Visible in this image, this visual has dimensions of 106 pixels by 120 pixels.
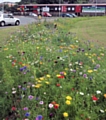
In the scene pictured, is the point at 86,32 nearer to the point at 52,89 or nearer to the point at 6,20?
the point at 52,89

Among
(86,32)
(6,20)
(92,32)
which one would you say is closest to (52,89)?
(86,32)

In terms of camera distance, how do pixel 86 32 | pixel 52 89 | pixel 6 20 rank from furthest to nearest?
pixel 6 20 → pixel 86 32 → pixel 52 89

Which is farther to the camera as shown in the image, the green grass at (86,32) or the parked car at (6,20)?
the parked car at (6,20)

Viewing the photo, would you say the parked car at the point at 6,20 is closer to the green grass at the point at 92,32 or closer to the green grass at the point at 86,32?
the green grass at the point at 86,32

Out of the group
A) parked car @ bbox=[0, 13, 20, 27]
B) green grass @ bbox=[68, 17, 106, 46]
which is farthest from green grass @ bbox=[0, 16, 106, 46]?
parked car @ bbox=[0, 13, 20, 27]

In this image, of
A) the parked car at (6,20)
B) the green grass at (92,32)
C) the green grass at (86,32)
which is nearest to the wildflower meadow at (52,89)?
the green grass at (86,32)

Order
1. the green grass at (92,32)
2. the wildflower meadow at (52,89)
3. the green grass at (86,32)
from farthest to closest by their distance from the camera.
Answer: the green grass at (92,32) → the green grass at (86,32) → the wildflower meadow at (52,89)

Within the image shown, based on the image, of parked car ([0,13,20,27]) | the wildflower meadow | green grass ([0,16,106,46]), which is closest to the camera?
the wildflower meadow

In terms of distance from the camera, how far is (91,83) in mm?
3205

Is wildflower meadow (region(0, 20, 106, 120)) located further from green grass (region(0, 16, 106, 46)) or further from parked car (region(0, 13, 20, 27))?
parked car (region(0, 13, 20, 27))

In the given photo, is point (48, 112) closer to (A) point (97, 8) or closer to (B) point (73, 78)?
(B) point (73, 78)

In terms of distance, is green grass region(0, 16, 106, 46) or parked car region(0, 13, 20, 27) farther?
parked car region(0, 13, 20, 27)

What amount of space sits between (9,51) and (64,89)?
7.18ft

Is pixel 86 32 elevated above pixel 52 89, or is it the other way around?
pixel 52 89
